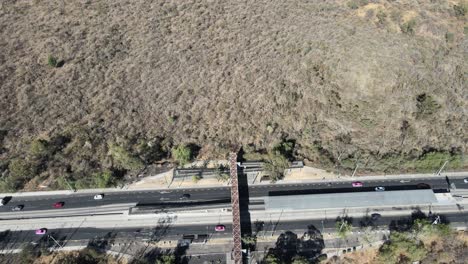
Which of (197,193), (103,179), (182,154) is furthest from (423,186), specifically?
(103,179)

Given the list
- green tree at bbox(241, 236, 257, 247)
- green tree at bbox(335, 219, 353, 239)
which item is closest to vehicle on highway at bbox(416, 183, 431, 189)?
green tree at bbox(335, 219, 353, 239)

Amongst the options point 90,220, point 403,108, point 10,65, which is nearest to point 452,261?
A: point 403,108

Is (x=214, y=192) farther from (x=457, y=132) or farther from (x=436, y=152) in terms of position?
(x=457, y=132)

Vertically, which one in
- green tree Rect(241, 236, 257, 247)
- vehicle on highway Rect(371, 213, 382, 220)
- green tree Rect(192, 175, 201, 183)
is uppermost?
green tree Rect(192, 175, 201, 183)

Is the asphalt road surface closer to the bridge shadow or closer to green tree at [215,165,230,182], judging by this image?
the bridge shadow

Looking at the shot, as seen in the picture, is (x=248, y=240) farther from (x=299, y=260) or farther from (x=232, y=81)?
(x=232, y=81)
